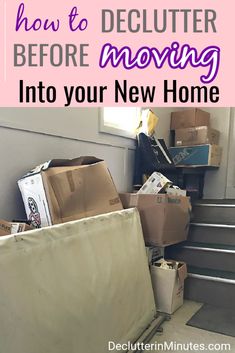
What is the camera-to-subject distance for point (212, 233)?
8.55 ft

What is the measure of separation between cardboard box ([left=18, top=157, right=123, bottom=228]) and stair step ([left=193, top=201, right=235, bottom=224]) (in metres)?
1.26

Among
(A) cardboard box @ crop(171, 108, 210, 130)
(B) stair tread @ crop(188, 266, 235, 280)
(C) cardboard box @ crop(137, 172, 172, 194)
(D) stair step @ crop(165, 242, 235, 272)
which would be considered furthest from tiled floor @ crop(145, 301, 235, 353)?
(A) cardboard box @ crop(171, 108, 210, 130)

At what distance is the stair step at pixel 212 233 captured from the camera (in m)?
2.53

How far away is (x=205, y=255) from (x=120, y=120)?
1482 mm

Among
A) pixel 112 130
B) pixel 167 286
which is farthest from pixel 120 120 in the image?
pixel 167 286

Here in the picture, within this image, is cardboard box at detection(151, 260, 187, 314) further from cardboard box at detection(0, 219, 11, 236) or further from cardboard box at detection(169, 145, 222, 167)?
cardboard box at detection(169, 145, 222, 167)

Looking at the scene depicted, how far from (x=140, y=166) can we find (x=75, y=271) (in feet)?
5.85

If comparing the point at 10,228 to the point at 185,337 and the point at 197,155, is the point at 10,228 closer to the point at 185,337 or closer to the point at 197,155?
the point at 185,337

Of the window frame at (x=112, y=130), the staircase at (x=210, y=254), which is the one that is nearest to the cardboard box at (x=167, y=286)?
the staircase at (x=210, y=254)

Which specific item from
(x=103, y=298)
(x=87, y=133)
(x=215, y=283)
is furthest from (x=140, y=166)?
(x=103, y=298)

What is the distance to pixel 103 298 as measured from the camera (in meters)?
1.44

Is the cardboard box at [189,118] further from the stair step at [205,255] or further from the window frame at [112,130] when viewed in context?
the stair step at [205,255]

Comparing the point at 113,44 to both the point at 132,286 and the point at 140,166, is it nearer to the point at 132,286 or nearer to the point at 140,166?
the point at 140,166

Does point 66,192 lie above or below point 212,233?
above
